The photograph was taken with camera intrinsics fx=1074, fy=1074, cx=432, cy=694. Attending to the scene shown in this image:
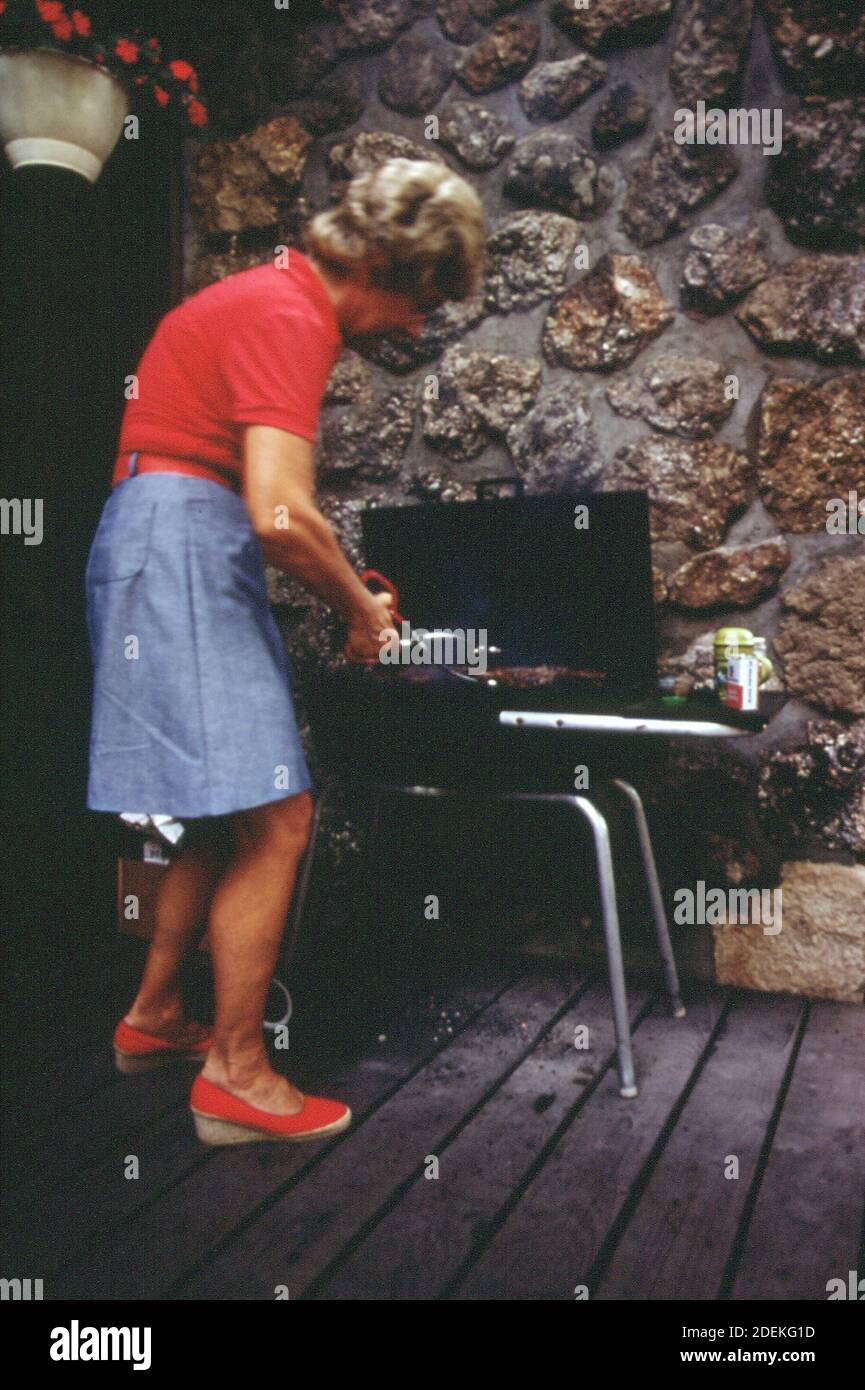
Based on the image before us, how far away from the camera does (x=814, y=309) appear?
2510mm

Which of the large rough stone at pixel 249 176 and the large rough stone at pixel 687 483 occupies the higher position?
the large rough stone at pixel 249 176

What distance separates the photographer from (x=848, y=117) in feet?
8.06

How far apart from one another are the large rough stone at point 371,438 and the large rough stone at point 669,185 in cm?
74

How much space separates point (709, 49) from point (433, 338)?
3.10ft

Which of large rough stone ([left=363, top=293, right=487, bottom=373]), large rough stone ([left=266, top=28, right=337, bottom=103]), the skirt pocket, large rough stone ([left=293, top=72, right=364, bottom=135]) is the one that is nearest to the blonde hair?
the skirt pocket

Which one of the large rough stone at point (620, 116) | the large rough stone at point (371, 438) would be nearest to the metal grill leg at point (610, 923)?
the large rough stone at point (371, 438)

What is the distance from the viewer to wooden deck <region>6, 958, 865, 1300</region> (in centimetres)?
160

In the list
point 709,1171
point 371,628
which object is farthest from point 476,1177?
point 371,628

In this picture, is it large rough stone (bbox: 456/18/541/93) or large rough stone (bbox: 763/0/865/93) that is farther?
large rough stone (bbox: 456/18/541/93)

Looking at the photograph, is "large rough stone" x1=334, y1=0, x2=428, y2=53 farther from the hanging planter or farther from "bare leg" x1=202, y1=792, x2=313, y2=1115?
"bare leg" x1=202, y1=792, x2=313, y2=1115

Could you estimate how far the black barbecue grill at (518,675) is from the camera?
213 cm

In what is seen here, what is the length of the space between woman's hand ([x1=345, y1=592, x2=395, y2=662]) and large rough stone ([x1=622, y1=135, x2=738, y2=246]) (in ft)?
4.42

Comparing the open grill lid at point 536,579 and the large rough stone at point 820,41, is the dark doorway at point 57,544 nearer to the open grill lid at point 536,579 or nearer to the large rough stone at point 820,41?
the open grill lid at point 536,579
